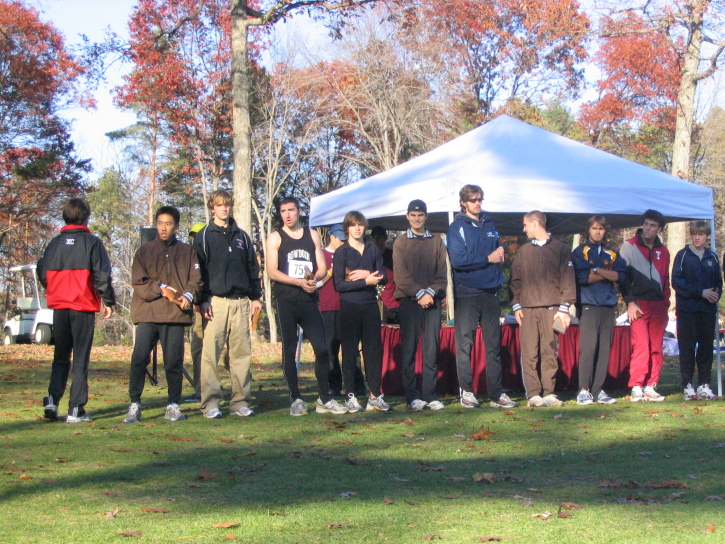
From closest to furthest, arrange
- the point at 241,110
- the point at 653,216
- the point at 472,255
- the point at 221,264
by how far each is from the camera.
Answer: the point at 221,264 < the point at 472,255 < the point at 653,216 < the point at 241,110

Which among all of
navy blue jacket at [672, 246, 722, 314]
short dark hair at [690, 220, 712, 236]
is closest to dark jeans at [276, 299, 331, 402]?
navy blue jacket at [672, 246, 722, 314]

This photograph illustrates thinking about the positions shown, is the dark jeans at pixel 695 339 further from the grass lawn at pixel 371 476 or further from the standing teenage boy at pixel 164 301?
the standing teenage boy at pixel 164 301

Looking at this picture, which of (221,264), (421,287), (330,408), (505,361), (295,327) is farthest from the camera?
(505,361)

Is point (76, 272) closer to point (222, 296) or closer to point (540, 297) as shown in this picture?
point (222, 296)

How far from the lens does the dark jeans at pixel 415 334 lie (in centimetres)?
811

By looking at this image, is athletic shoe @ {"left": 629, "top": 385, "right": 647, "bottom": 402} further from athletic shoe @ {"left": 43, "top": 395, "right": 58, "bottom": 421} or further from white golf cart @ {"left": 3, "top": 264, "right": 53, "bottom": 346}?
white golf cart @ {"left": 3, "top": 264, "right": 53, "bottom": 346}

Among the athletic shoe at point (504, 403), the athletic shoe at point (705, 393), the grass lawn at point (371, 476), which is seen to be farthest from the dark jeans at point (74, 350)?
the athletic shoe at point (705, 393)

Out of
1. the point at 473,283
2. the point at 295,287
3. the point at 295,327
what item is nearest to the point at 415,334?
the point at 473,283

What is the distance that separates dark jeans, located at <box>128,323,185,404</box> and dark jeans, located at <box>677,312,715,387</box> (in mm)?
5308

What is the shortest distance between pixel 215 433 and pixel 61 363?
1.64 m

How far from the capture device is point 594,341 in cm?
860

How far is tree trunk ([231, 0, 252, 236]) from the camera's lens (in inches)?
643

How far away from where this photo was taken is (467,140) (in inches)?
412

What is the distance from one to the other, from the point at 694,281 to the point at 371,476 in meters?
5.30
